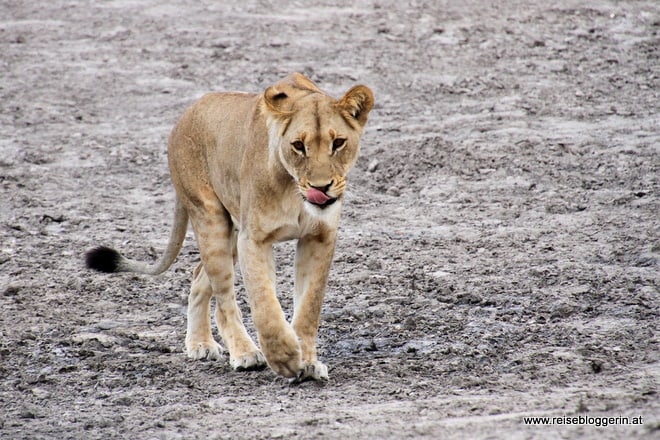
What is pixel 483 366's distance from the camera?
209 inches

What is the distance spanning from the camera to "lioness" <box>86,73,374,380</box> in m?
4.95

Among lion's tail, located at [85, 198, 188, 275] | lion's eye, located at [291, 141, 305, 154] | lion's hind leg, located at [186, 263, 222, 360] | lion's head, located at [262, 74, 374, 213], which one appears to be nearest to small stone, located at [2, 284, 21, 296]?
lion's tail, located at [85, 198, 188, 275]

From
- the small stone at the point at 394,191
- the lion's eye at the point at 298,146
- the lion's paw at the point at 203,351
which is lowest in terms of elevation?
the small stone at the point at 394,191

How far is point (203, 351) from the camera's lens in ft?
19.2

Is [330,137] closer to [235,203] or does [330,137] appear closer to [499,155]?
[235,203]

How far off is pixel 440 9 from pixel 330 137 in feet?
26.3

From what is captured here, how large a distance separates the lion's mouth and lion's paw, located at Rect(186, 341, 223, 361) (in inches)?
53.2

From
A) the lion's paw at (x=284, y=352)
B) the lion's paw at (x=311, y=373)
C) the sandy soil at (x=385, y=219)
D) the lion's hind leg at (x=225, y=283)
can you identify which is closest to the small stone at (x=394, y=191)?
the sandy soil at (x=385, y=219)

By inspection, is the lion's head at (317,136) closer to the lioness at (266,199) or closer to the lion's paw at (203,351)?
the lioness at (266,199)

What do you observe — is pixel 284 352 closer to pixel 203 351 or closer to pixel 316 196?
pixel 316 196

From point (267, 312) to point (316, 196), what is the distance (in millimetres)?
612

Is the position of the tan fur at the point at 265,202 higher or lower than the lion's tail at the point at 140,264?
higher

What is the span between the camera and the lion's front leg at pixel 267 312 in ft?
16.4

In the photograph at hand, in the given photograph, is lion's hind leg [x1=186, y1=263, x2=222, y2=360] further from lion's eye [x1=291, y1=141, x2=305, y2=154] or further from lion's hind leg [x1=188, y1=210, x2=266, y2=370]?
lion's eye [x1=291, y1=141, x2=305, y2=154]
